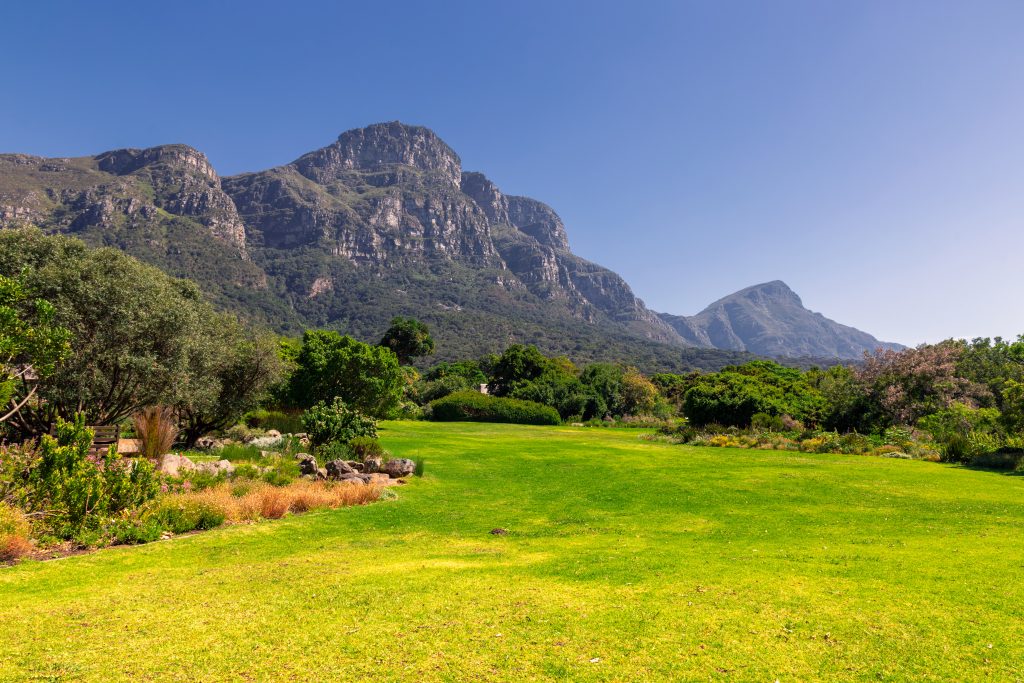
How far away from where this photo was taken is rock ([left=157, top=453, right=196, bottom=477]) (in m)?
14.9

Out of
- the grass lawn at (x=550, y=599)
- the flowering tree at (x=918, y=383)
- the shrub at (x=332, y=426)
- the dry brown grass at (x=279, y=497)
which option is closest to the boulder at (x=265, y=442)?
the shrub at (x=332, y=426)

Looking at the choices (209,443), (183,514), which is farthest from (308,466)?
(209,443)

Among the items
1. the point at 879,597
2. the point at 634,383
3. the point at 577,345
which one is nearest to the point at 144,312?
the point at 879,597

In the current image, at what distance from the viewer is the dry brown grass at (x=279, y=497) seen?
1233 cm

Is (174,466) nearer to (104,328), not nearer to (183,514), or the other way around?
(183,514)

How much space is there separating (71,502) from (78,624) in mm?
5476

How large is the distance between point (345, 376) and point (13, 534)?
29.3m

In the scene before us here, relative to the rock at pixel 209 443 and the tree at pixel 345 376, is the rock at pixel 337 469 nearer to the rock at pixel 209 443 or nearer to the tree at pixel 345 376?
the rock at pixel 209 443

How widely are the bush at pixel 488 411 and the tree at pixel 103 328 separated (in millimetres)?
40775

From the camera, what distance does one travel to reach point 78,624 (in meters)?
5.86

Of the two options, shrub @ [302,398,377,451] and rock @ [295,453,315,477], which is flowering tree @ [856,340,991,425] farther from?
rock @ [295,453,315,477]

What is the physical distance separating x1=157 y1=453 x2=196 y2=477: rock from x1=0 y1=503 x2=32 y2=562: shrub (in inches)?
202

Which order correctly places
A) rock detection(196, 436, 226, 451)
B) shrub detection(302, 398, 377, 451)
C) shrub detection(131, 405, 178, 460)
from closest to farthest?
1. shrub detection(131, 405, 178, 460)
2. shrub detection(302, 398, 377, 451)
3. rock detection(196, 436, 226, 451)

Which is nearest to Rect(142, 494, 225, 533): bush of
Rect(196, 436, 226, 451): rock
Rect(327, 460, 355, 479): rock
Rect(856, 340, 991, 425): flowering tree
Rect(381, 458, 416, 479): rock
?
Rect(327, 460, 355, 479): rock
